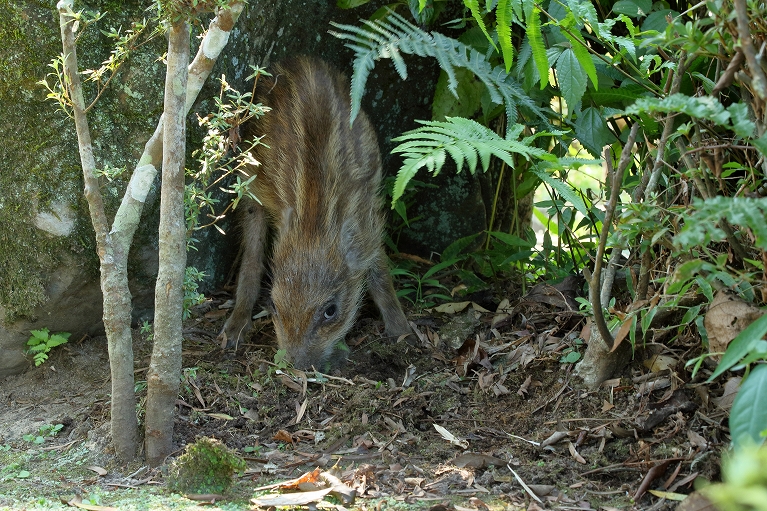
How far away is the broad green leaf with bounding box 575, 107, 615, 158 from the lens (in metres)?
4.41

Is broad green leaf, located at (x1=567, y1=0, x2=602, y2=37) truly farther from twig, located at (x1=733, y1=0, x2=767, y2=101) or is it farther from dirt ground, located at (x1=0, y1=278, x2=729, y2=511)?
dirt ground, located at (x1=0, y1=278, x2=729, y2=511)

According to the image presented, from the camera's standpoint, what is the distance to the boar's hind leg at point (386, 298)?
5117 millimetres

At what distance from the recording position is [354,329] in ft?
17.7

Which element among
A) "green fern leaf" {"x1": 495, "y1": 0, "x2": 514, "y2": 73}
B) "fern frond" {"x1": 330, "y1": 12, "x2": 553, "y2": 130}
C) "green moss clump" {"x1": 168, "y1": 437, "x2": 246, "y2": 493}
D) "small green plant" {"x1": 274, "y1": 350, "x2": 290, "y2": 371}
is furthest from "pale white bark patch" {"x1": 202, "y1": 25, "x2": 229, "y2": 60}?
"small green plant" {"x1": 274, "y1": 350, "x2": 290, "y2": 371}

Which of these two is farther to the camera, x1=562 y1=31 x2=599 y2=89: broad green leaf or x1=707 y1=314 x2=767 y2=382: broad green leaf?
x1=562 y1=31 x2=599 y2=89: broad green leaf

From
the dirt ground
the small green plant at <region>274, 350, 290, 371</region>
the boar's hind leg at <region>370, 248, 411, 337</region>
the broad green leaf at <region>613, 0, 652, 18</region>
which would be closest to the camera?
the dirt ground

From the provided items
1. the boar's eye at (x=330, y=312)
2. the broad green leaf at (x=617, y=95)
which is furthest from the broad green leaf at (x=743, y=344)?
the boar's eye at (x=330, y=312)

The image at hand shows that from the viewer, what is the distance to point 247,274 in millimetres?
5391

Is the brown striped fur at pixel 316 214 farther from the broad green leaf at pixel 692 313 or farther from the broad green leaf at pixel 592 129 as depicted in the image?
the broad green leaf at pixel 692 313

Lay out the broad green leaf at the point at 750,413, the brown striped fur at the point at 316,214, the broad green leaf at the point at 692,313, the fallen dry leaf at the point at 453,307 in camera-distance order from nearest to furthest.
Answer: the broad green leaf at the point at 750,413 → the broad green leaf at the point at 692,313 → the brown striped fur at the point at 316,214 → the fallen dry leaf at the point at 453,307

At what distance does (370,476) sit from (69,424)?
1.78 meters

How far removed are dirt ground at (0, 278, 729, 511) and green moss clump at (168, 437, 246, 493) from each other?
61mm

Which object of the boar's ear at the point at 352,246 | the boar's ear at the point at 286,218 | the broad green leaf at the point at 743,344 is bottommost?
the broad green leaf at the point at 743,344

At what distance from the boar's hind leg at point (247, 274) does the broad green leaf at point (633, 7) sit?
280 cm
